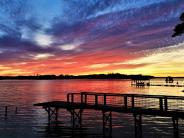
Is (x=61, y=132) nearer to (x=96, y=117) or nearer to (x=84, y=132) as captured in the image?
(x=84, y=132)

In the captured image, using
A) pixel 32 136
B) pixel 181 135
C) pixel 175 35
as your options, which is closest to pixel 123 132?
pixel 181 135

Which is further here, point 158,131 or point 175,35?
point 158,131

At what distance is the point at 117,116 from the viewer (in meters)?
39.1

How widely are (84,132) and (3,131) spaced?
8490mm

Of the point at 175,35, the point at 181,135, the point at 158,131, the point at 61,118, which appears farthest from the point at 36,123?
the point at 175,35

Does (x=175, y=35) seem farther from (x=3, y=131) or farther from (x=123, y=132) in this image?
(x=3, y=131)

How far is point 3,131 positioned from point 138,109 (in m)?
14.4

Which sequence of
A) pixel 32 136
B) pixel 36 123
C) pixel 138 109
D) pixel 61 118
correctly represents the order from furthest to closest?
pixel 61 118
pixel 36 123
pixel 32 136
pixel 138 109

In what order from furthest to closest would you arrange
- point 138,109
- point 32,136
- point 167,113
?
point 32,136 → point 138,109 → point 167,113

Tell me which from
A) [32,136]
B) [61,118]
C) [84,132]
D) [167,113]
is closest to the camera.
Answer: [167,113]

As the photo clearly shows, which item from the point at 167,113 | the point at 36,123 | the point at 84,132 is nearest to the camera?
the point at 167,113

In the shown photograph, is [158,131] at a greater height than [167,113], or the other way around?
[167,113]

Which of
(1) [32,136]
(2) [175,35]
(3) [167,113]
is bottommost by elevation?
(1) [32,136]

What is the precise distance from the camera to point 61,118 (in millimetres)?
37094
